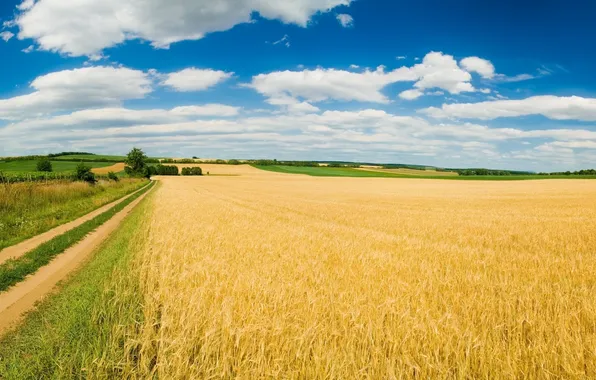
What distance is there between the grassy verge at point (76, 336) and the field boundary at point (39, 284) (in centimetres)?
30

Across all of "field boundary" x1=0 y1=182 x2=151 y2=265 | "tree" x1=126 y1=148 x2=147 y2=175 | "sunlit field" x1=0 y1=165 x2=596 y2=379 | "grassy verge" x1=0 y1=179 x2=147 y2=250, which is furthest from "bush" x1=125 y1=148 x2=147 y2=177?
"sunlit field" x1=0 y1=165 x2=596 y2=379

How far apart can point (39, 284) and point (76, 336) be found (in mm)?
5052

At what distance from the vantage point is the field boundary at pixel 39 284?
7.00 meters

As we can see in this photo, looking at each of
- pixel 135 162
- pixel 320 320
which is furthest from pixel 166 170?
pixel 320 320

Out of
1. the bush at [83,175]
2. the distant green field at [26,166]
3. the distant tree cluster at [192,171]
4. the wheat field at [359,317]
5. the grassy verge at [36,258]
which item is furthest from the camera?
the distant tree cluster at [192,171]

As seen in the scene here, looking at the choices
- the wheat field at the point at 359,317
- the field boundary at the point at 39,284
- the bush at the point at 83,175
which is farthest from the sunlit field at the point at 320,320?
the bush at the point at 83,175

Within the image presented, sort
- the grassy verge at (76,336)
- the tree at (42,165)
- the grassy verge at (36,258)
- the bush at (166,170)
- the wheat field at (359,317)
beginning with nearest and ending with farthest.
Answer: the wheat field at (359,317), the grassy verge at (76,336), the grassy verge at (36,258), the tree at (42,165), the bush at (166,170)

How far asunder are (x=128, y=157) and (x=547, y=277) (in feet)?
357

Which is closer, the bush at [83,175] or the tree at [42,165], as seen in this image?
the bush at [83,175]

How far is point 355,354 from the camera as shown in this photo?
3.80 metres

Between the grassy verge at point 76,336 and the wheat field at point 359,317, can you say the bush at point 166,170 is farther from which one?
the wheat field at point 359,317

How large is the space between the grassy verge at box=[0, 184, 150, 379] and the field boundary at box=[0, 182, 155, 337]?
298mm

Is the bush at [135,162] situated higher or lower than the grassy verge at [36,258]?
higher

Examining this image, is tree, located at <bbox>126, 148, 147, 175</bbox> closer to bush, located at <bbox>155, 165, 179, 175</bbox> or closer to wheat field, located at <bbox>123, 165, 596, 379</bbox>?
bush, located at <bbox>155, 165, 179, 175</bbox>
